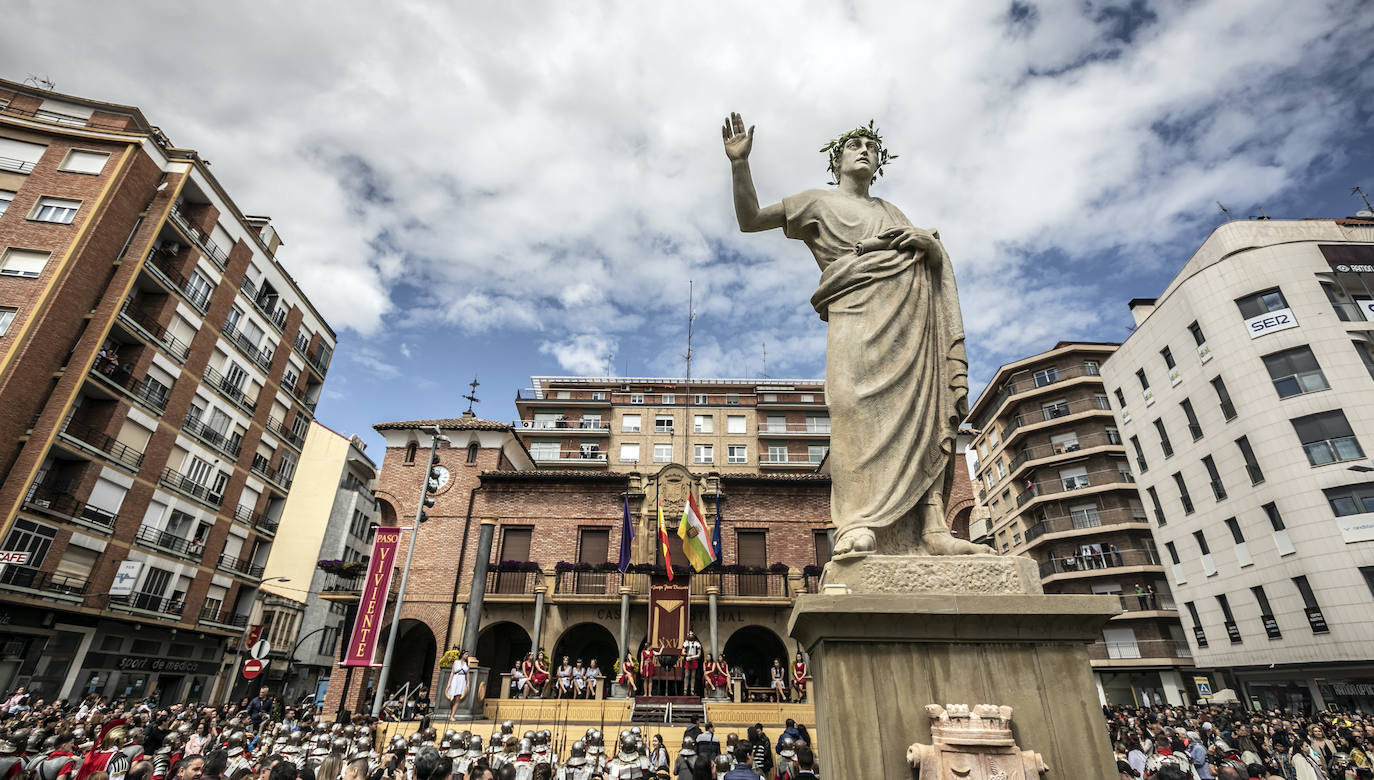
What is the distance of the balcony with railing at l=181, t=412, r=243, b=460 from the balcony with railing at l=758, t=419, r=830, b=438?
3121cm

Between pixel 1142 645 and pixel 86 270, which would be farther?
pixel 1142 645

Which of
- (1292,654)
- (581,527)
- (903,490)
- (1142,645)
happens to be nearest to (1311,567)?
(1292,654)

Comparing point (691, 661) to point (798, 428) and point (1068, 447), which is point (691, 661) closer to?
point (798, 428)

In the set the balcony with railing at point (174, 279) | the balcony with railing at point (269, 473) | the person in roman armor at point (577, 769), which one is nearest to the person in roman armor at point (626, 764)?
the person in roman armor at point (577, 769)

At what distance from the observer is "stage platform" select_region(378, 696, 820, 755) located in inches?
635

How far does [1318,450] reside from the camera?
22609mm

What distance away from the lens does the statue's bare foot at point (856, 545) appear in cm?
362

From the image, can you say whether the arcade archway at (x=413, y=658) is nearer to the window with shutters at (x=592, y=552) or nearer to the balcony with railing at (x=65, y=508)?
the window with shutters at (x=592, y=552)

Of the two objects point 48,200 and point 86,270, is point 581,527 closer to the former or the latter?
point 86,270

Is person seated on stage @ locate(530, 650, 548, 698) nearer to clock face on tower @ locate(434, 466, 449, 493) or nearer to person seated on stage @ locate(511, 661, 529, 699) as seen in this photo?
person seated on stage @ locate(511, 661, 529, 699)

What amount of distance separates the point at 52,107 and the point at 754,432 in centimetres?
3977

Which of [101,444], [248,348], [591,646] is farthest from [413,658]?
[248,348]

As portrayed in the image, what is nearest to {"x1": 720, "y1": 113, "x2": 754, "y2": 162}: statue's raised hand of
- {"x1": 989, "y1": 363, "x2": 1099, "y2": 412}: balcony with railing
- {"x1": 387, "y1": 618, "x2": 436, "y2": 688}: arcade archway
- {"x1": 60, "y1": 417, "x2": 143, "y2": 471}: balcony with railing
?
{"x1": 387, "y1": 618, "x2": 436, "y2": 688}: arcade archway

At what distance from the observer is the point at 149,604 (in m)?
25.5
